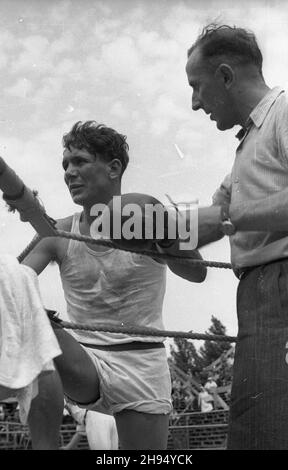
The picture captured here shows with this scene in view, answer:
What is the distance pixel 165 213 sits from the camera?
4.72ft

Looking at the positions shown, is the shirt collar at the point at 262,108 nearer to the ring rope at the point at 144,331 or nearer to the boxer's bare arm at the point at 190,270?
the boxer's bare arm at the point at 190,270

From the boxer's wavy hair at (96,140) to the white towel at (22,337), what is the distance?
78 centimetres

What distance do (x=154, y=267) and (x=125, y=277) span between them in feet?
0.27

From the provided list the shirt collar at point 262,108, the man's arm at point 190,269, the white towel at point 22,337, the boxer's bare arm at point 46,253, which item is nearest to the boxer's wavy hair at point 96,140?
the boxer's bare arm at point 46,253

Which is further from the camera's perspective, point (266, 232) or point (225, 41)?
point (225, 41)

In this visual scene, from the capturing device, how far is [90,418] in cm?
360

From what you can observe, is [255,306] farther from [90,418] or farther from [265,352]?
[90,418]

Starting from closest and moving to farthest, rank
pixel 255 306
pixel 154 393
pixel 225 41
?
pixel 255 306
pixel 225 41
pixel 154 393

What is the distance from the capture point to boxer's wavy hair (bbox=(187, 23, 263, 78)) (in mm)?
1401

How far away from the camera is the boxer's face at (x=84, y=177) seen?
1.86 m

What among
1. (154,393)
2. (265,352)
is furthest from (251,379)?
(154,393)
